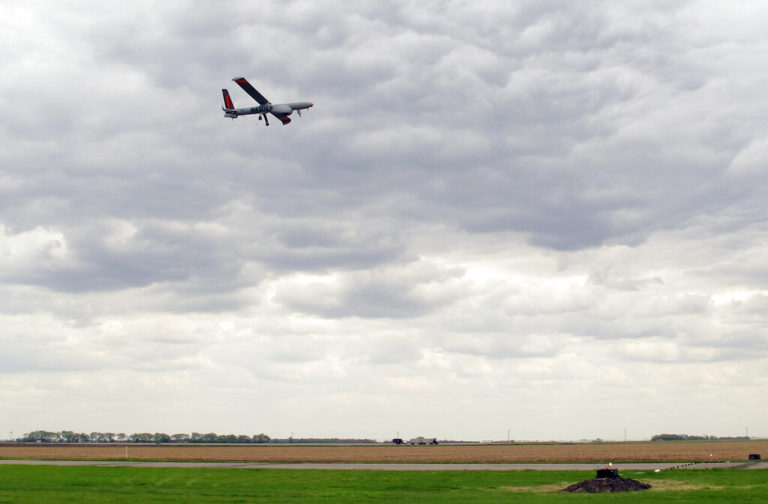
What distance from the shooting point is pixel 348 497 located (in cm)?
4303

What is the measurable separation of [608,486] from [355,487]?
670 inches

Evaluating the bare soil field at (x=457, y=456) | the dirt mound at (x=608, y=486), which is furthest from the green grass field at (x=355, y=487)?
the bare soil field at (x=457, y=456)

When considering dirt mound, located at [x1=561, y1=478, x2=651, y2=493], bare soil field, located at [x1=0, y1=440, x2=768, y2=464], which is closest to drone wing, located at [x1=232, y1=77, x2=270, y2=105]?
bare soil field, located at [x1=0, y1=440, x2=768, y2=464]

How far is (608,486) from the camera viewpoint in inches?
1725

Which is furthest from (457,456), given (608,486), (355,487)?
(608,486)

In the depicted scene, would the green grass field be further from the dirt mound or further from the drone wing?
the drone wing

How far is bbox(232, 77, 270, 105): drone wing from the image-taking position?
8112cm

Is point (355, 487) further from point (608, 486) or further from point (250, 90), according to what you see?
point (250, 90)

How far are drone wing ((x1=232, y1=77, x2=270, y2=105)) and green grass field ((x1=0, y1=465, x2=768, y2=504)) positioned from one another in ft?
139

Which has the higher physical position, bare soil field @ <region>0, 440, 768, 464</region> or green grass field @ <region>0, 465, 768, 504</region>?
green grass field @ <region>0, 465, 768, 504</region>

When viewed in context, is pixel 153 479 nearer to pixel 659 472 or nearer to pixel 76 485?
pixel 76 485

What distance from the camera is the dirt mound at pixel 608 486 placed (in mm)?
43562

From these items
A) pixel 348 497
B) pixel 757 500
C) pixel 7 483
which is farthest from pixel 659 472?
pixel 7 483

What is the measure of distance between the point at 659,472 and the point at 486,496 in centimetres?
2146
